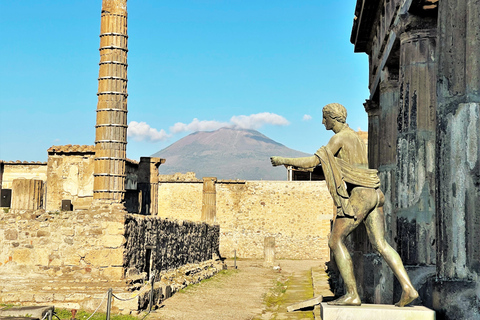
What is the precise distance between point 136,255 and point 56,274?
1936mm

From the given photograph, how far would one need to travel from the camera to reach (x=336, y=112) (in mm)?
5492

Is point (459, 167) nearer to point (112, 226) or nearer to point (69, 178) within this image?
point (112, 226)

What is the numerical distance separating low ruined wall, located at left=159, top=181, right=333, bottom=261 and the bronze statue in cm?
2742

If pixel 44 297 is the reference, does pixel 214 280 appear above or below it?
below

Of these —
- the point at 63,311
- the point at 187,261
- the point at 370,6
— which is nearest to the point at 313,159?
the point at 370,6

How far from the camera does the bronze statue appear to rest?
504 cm

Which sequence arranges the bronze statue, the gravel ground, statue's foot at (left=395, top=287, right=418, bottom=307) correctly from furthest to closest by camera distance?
the gravel ground, the bronze statue, statue's foot at (left=395, top=287, right=418, bottom=307)

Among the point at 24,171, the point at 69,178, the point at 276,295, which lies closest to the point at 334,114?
the point at 276,295

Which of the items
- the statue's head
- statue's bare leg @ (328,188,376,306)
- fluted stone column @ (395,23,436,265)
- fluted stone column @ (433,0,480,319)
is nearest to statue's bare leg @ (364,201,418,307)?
statue's bare leg @ (328,188,376,306)

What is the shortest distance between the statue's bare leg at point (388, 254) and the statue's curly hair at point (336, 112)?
0.94 m

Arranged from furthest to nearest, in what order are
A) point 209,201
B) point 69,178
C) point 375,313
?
point 209,201, point 69,178, point 375,313

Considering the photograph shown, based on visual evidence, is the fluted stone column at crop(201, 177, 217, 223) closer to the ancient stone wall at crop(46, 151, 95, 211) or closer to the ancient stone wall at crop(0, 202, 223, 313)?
the ancient stone wall at crop(46, 151, 95, 211)

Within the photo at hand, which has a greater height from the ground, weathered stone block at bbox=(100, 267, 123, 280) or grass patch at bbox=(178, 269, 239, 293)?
weathered stone block at bbox=(100, 267, 123, 280)

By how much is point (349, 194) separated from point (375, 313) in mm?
1197
